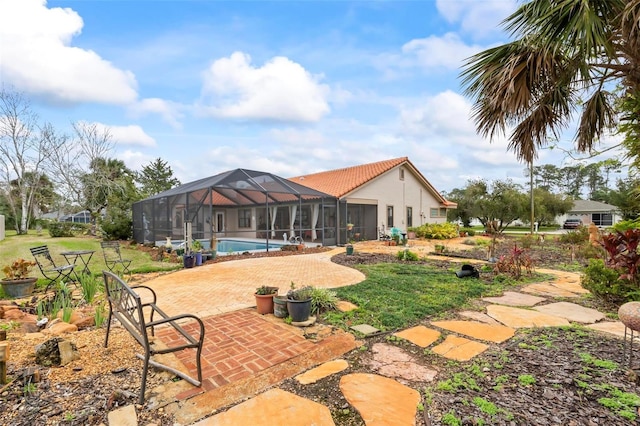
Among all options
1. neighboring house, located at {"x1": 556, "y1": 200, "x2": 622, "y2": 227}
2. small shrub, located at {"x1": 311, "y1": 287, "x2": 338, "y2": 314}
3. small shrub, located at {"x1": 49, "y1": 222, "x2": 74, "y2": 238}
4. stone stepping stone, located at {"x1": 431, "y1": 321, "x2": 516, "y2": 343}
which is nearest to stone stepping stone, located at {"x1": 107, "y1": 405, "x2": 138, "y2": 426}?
small shrub, located at {"x1": 311, "y1": 287, "x2": 338, "y2": 314}

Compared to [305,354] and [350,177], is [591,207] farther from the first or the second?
[305,354]

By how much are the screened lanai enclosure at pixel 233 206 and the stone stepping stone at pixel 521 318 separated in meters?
9.27

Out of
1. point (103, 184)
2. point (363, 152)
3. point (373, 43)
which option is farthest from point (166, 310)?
point (363, 152)

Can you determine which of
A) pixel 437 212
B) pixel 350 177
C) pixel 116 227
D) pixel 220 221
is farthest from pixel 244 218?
pixel 437 212

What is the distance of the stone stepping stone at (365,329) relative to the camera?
12.7 ft

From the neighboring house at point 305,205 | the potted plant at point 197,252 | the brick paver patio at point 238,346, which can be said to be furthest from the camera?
the neighboring house at point 305,205

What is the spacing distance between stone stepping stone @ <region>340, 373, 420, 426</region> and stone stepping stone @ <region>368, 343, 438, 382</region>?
0.51ft

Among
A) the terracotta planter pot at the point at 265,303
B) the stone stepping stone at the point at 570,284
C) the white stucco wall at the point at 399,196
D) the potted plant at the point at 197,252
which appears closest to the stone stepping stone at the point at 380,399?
the terracotta planter pot at the point at 265,303

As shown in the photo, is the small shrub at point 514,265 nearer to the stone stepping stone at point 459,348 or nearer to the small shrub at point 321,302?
the stone stepping stone at point 459,348

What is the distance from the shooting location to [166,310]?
16.3ft

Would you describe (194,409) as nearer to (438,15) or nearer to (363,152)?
(438,15)

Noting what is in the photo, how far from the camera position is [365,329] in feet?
13.1

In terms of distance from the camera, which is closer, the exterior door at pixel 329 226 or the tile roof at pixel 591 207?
the exterior door at pixel 329 226

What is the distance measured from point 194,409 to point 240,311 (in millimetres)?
2565
